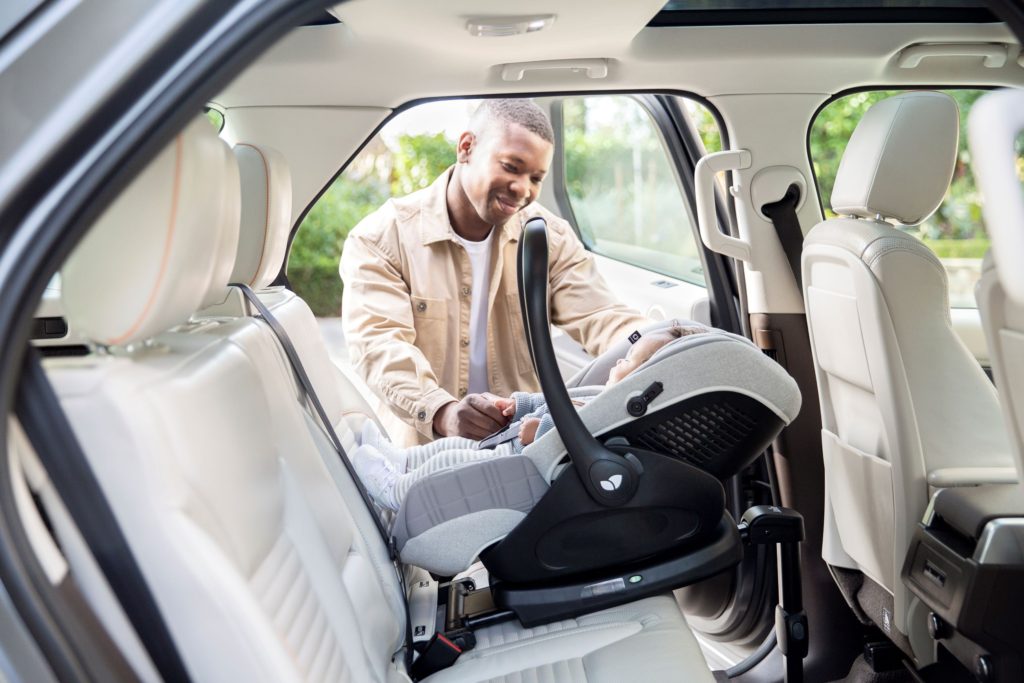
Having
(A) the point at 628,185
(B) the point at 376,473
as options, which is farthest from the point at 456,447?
(A) the point at 628,185

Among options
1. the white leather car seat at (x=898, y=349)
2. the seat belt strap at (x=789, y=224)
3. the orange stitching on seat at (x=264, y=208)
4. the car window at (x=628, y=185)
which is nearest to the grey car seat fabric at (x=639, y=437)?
the white leather car seat at (x=898, y=349)

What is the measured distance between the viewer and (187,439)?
1007 millimetres

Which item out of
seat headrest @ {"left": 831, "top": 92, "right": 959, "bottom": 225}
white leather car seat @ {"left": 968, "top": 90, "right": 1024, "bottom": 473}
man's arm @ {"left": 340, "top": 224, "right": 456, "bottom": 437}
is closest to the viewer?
white leather car seat @ {"left": 968, "top": 90, "right": 1024, "bottom": 473}

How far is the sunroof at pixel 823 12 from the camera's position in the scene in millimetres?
2191

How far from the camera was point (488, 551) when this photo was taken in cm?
175

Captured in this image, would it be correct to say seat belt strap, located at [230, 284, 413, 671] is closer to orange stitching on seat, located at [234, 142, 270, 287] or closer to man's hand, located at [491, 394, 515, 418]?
orange stitching on seat, located at [234, 142, 270, 287]

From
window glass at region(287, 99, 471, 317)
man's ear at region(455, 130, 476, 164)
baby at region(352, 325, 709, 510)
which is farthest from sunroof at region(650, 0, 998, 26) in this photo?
window glass at region(287, 99, 471, 317)

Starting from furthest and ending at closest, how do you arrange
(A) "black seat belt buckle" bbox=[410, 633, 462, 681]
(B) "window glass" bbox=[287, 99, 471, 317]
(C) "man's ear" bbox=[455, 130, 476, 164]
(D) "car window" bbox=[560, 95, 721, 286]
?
Answer: (B) "window glass" bbox=[287, 99, 471, 317] < (D) "car window" bbox=[560, 95, 721, 286] < (C) "man's ear" bbox=[455, 130, 476, 164] < (A) "black seat belt buckle" bbox=[410, 633, 462, 681]

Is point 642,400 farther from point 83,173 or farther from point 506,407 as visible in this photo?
point 83,173

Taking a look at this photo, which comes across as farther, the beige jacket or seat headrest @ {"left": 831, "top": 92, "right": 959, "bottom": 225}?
the beige jacket

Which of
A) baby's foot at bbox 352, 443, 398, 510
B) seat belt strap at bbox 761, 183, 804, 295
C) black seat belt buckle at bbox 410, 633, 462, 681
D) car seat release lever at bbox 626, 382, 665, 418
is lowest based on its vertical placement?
black seat belt buckle at bbox 410, 633, 462, 681

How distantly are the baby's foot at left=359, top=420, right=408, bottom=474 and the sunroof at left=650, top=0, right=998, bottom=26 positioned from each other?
1126mm

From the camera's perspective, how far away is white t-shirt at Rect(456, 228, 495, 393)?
272 cm

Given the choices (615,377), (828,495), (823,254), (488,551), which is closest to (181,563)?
(488,551)
